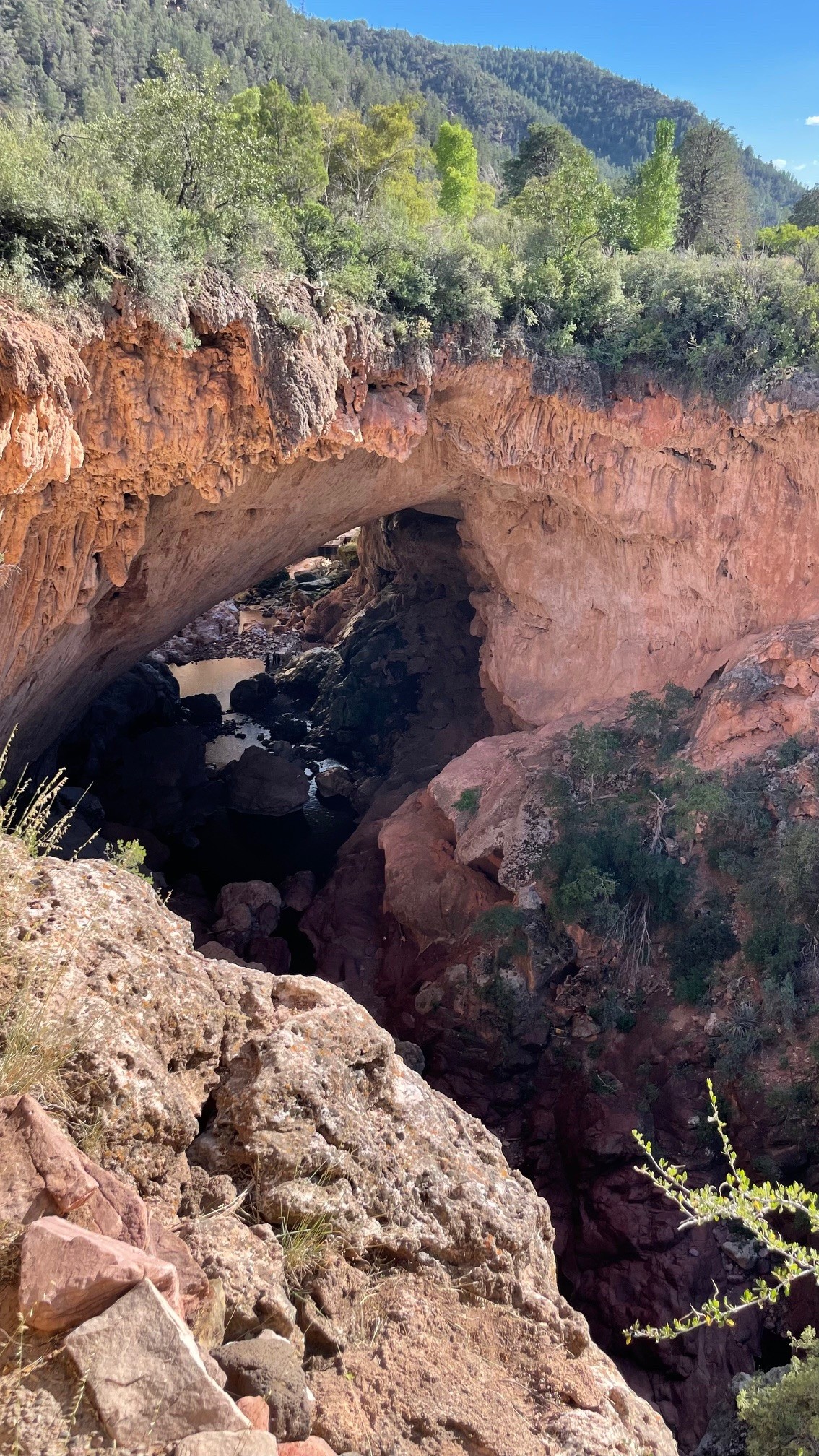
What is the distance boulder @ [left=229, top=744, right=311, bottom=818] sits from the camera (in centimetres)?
1998

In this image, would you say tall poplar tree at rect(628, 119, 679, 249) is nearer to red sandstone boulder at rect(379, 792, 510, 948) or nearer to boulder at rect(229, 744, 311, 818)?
red sandstone boulder at rect(379, 792, 510, 948)

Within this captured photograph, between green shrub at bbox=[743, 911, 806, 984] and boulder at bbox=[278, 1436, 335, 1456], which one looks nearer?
boulder at bbox=[278, 1436, 335, 1456]

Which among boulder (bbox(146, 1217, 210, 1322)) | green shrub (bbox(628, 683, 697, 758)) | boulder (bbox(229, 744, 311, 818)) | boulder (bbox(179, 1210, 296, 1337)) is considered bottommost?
boulder (bbox(229, 744, 311, 818))

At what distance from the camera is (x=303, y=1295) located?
382 cm

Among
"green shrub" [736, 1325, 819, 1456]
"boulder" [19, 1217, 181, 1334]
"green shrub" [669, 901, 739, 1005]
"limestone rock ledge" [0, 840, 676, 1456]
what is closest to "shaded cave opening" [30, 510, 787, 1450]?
"green shrub" [669, 901, 739, 1005]

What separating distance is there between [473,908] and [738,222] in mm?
20741

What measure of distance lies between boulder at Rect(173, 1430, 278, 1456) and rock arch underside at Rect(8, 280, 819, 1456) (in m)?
2.49

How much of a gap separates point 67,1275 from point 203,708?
21.6 meters

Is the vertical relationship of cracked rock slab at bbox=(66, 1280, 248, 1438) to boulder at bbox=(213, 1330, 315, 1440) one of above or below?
above

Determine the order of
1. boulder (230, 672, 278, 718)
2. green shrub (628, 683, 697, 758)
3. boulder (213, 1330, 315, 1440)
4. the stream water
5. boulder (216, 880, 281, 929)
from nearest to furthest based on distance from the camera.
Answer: boulder (213, 1330, 315, 1440) < green shrub (628, 683, 697, 758) < boulder (216, 880, 281, 929) < the stream water < boulder (230, 672, 278, 718)

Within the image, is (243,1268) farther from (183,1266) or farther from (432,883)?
(432,883)

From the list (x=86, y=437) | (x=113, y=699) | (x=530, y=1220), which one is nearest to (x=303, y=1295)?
(x=530, y=1220)

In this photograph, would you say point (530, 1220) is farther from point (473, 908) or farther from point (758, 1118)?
point (473, 908)

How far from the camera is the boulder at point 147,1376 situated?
2.64m
